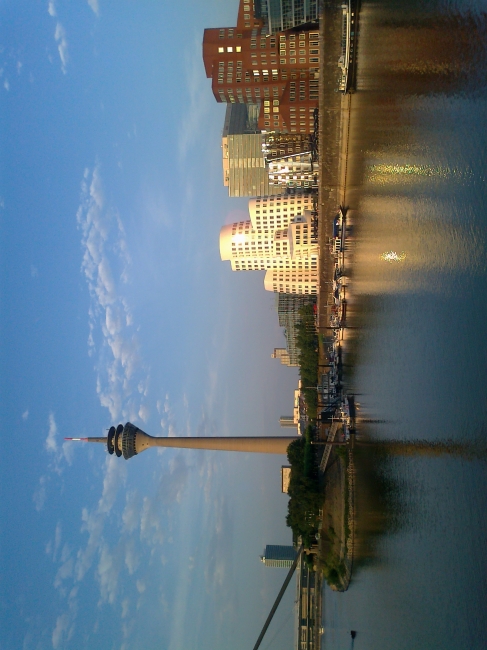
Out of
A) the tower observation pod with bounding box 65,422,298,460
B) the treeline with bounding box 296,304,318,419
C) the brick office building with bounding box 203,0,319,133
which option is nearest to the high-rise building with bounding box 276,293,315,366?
the treeline with bounding box 296,304,318,419

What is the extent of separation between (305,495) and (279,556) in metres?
43.9

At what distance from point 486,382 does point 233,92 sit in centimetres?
4195

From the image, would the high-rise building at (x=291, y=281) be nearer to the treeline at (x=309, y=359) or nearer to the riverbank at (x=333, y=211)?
the treeline at (x=309, y=359)

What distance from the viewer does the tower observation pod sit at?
4550 cm

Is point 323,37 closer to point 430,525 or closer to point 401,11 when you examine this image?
point 401,11

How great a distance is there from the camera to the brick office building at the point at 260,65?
42.5 meters

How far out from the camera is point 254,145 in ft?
228

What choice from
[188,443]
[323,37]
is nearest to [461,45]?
[323,37]

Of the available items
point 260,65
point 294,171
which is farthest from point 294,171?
point 260,65

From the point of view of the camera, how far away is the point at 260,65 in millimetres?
43562

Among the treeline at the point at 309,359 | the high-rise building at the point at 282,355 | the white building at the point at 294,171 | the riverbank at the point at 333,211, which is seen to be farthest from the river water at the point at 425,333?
the high-rise building at the point at 282,355

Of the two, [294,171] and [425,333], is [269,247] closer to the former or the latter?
[294,171]

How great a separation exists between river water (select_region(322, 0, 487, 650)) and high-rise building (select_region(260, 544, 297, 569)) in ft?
163

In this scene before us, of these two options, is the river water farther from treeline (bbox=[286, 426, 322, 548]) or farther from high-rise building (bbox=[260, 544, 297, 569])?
high-rise building (bbox=[260, 544, 297, 569])
